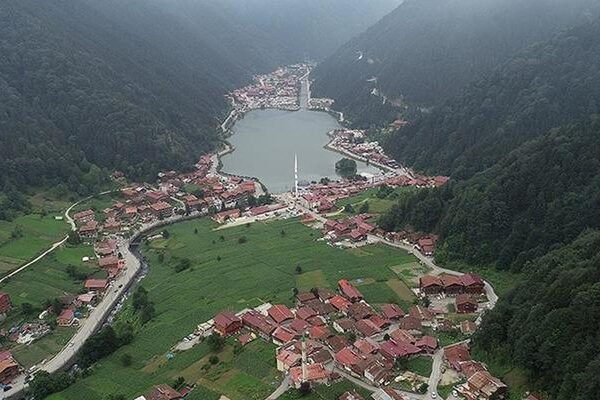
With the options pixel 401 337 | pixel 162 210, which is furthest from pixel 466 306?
pixel 162 210

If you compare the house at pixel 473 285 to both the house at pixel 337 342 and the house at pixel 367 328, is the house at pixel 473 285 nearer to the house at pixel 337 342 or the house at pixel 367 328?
the house at pixel 367 328

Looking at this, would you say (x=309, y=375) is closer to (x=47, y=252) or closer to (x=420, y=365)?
(x=420, y=365)

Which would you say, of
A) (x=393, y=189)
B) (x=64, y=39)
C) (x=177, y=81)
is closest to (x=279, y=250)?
(x=393, y=189)

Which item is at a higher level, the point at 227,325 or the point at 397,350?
the point at 397,350

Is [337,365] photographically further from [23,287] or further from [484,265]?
[23,287]

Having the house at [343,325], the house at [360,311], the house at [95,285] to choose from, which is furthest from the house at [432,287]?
the house at [95,285]
